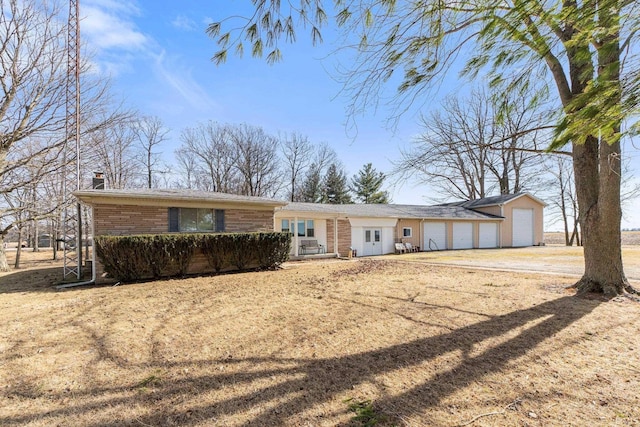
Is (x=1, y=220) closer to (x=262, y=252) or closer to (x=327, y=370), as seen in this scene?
(x=262, y=252)

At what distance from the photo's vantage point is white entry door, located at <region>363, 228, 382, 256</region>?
18062mm

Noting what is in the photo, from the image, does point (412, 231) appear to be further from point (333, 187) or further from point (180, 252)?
point (333, 187)

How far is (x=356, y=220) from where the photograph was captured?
17.6 meters

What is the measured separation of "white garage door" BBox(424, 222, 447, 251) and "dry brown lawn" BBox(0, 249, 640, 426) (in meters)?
14.4

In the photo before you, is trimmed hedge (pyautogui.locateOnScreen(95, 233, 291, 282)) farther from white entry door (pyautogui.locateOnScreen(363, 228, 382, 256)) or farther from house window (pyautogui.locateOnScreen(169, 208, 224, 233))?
Result: white entry door (pyautogui.locateOnScreen(363, 228, 382, 256))

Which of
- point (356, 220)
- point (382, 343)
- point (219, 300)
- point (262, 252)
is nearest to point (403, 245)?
point (356, 220)

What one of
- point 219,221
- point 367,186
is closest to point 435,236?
point 219,221

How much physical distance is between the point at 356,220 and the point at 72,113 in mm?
14004

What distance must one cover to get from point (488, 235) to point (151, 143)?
29155 mm

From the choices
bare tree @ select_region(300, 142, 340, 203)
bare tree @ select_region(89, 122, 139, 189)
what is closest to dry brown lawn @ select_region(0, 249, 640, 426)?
bare tree @ select_region(89, 122, 139, 189)

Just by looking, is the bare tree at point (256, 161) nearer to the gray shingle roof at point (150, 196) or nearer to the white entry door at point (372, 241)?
the white entry door at point (372, 241)

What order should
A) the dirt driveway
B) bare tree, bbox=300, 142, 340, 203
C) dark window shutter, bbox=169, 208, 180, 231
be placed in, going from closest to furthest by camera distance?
the dirt driveway
dark window shutter, bbox=169, 208, 180, 231
bare tree, bbox=300, 142, 340, 203

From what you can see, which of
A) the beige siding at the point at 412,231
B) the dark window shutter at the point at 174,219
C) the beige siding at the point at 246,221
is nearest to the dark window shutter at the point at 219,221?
the beige siding at the point at 246,221

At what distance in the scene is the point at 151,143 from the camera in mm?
26438
